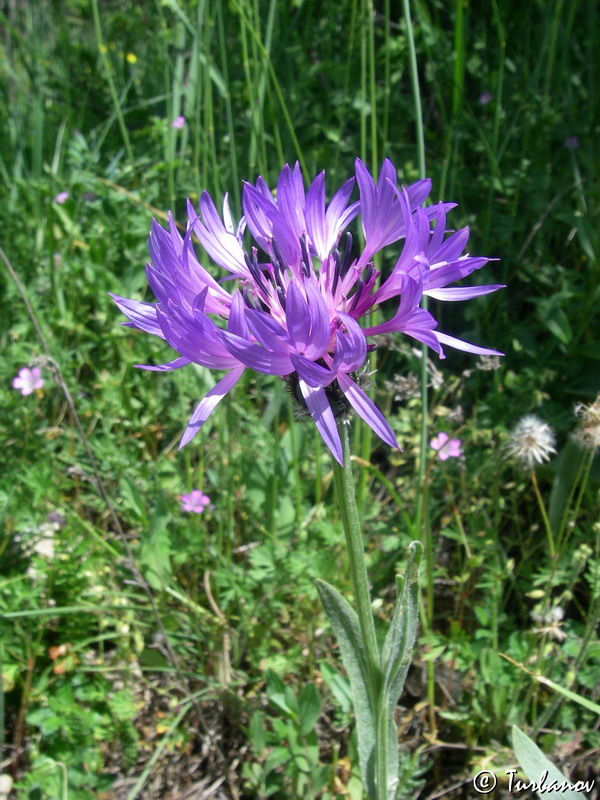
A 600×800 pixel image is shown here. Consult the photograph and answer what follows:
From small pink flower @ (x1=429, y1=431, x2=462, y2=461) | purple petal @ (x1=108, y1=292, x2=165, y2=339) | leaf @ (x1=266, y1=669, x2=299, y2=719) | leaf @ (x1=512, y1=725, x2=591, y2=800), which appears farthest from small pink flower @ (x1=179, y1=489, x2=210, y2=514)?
leaf @ (x1=512, y1=725, x2=591, y2=800)

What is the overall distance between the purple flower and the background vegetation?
19cm

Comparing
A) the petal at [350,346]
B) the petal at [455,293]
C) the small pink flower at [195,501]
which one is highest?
the small pink flower at [195,501]

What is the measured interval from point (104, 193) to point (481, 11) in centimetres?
191

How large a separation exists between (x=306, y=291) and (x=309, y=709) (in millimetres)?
1115

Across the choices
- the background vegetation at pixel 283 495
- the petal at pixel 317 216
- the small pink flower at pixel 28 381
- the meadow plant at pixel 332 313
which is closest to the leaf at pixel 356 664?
the meadow plant at pixel 332 313

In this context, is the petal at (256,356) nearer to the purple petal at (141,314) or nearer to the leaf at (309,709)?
the purple petal at (141,314)

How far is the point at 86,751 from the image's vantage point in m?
1.85

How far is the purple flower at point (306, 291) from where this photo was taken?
3.31ft

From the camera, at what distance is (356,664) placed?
4.57ft

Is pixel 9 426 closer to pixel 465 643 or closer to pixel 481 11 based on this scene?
pixel 465 643

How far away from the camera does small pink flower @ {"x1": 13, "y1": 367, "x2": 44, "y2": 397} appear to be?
2.42 meters

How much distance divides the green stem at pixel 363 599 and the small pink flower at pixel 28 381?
1.58m

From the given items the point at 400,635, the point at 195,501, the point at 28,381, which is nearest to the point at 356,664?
the point at 400,635

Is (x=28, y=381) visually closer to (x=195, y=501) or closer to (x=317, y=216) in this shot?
(x=195, y=501)
